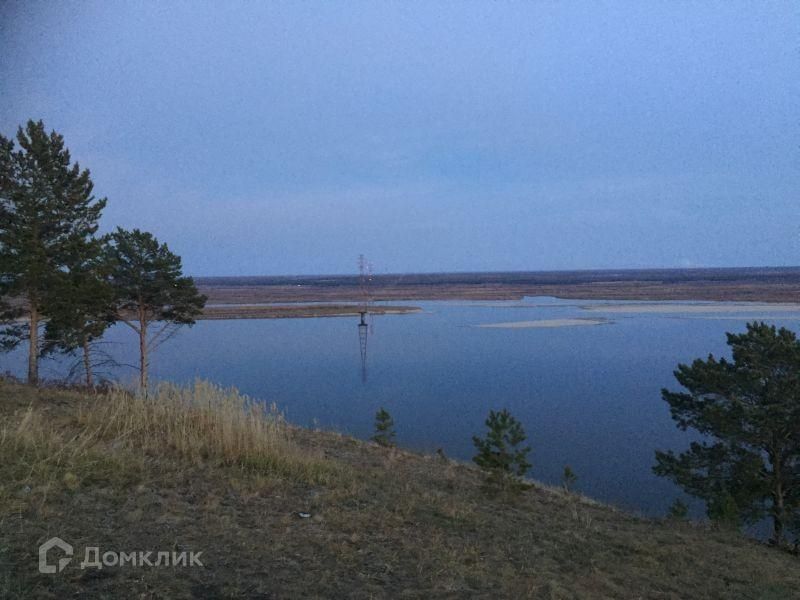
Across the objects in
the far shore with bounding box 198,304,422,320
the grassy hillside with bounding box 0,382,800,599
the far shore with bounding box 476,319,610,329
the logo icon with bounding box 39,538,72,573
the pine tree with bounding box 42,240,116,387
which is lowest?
the far shore with bounding box 476,319,610,329

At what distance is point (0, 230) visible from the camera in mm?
16297

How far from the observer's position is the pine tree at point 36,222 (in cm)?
1555

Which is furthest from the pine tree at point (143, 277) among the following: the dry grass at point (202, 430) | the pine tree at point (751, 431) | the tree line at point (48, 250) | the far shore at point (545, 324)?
the far shore at point (545, 324)

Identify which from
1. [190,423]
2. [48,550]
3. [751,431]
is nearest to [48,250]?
[190,423]

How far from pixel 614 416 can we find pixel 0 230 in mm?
22936

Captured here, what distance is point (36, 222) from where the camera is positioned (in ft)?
A: 53.3

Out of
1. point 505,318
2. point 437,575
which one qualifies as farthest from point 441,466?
point 505,318

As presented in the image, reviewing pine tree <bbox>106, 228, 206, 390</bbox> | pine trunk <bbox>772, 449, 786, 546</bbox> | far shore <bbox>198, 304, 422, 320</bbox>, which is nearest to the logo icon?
pine trunk <bbox>772, 449, 786, 546</bbox>

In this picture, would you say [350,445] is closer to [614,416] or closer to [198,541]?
[198,541]

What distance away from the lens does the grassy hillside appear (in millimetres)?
3830

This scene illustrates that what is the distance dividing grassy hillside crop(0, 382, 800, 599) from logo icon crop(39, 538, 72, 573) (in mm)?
58
